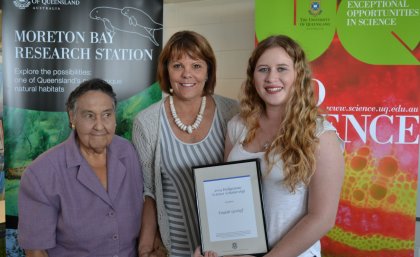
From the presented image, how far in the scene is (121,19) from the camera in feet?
10.6

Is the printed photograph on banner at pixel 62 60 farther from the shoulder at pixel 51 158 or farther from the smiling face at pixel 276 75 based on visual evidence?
the smiling face at pixel 276 75

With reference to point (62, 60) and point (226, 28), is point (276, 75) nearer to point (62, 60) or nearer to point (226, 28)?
point (62, 60)

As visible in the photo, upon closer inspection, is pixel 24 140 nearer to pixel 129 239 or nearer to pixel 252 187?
pixel 129 239

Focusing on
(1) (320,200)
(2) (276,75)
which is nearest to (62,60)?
(2) (276,75)

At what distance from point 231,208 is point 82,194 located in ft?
2.03

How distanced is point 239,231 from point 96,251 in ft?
2.03

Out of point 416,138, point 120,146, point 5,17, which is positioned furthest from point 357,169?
point 5,17

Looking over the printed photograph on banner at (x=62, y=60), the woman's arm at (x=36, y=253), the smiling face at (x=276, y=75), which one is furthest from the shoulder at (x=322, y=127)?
the printed photograph on banner at (x=62, y=60)

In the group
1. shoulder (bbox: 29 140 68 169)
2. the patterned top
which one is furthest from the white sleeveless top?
shoulder (bbox: 29 140 68 169)

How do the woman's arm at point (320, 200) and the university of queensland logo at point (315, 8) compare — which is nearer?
the woman's arm at point (320, 200)

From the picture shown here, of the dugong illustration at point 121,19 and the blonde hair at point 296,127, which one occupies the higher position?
the dugong illustration at point 121,19

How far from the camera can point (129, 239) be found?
192cm

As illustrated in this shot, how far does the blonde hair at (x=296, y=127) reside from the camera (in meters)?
1.56

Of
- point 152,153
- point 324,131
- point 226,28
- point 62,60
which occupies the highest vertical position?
point 226,28
